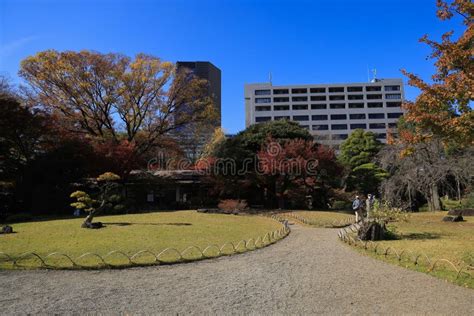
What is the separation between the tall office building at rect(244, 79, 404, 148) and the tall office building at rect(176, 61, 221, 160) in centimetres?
2225

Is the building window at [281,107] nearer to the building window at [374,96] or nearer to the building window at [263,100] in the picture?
the building window at [263,100]

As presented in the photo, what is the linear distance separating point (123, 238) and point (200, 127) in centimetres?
2037

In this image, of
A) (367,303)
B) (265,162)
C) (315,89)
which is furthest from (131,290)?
(315,89)

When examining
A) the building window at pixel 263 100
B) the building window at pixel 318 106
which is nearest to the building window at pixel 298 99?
the building window at pixel 318 106

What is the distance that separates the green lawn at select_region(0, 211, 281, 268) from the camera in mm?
9459

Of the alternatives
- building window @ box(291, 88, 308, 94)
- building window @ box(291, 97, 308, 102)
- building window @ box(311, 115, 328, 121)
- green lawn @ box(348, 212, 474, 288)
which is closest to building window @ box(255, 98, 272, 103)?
building window @ box(291, 97, 308, 102)

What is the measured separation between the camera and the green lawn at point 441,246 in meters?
7.62

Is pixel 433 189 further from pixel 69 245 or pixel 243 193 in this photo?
pixel 69 245

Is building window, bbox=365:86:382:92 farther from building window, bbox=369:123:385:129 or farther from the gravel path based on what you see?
the gravel path

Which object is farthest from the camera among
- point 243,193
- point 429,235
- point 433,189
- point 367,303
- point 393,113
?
point 393,113

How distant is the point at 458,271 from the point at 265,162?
54.4ft

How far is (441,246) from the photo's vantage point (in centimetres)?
1060

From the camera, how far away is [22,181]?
904 inches

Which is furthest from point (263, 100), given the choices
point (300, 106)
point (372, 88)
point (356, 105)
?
point (372, 88)
